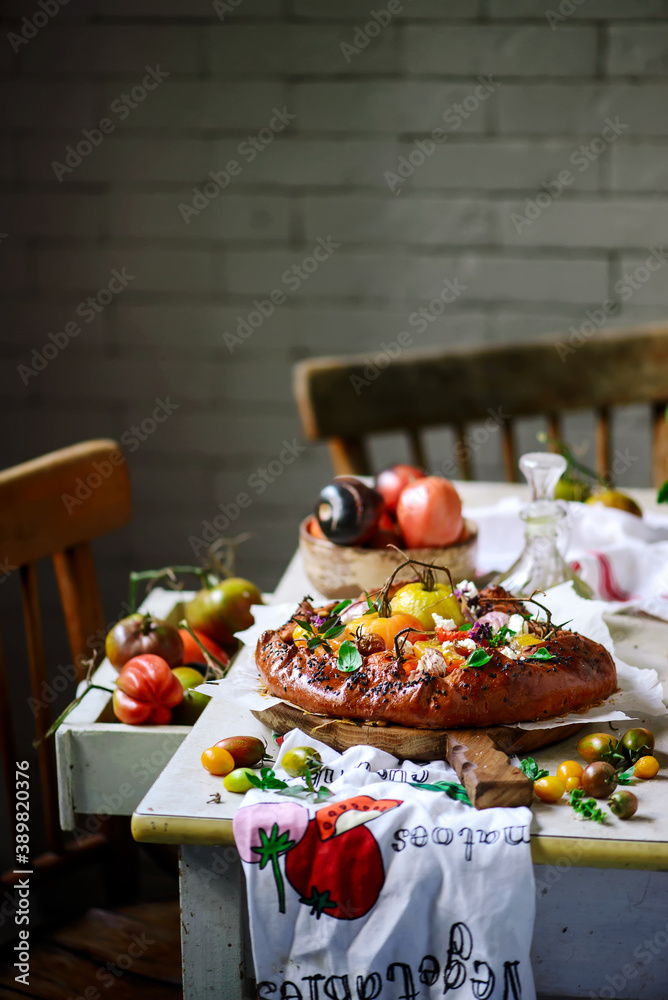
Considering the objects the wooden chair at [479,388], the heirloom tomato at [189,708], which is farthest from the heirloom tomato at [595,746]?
the wooden chair at [479,388]

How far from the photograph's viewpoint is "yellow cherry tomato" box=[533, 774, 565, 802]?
2.43 feet

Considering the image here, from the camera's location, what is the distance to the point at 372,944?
70 cm

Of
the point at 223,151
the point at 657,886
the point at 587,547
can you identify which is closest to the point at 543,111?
the point at 223,151

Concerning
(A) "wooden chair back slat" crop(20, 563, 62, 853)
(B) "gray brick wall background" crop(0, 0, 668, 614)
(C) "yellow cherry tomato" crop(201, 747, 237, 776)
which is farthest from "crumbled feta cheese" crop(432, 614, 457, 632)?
(B) "gray brick wall background" crop(0, 0, 668, 614)

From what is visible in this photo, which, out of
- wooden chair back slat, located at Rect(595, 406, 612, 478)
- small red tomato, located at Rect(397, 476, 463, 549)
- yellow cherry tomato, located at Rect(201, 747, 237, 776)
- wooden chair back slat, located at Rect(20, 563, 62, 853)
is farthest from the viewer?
wooden chair back slat, located at Rect(595, 406, 612, 478)

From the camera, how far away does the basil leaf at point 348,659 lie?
2.65ft

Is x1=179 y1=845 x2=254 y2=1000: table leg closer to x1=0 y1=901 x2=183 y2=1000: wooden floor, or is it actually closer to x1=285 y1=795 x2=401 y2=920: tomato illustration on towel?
x1=285 y1=795 x2=401 y2=920: tomato illustration on towel

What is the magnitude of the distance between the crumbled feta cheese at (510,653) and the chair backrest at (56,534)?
2.09ft

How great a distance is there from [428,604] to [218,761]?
0.26m

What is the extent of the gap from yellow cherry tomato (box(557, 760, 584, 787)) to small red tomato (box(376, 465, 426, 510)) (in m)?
0.53

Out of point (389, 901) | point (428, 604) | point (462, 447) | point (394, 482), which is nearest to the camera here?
point (389, 901)

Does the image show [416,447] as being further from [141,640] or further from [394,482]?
[141,640]

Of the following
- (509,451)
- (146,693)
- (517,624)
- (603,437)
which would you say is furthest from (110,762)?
(603,437)

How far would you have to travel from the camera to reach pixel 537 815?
0.73 metres
